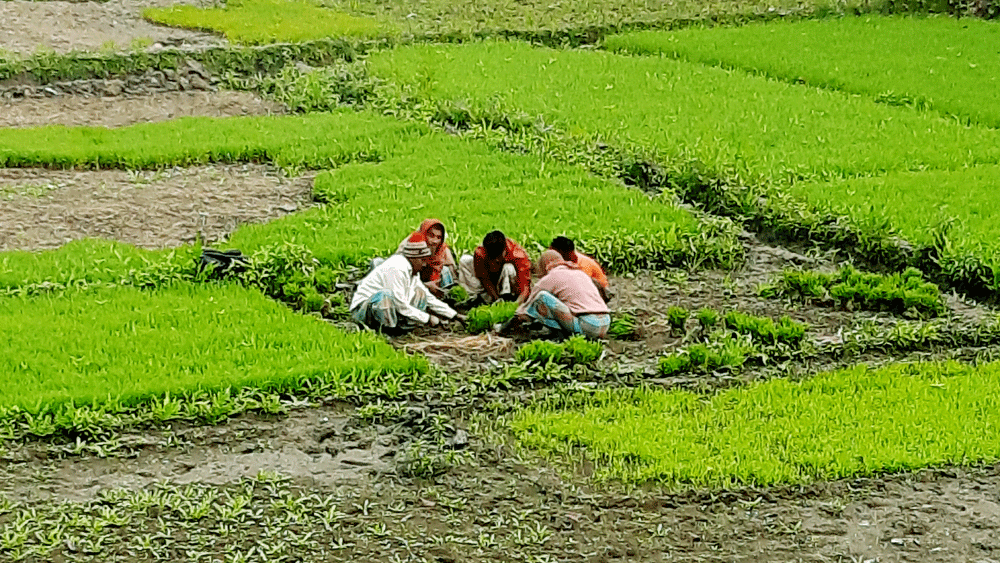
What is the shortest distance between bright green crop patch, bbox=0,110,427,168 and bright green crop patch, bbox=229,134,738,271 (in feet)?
1.97

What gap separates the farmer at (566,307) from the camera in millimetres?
7027

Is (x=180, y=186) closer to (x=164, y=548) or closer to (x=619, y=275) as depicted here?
(x=619, y=275)

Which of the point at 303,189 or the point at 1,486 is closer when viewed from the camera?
the point at 1,486

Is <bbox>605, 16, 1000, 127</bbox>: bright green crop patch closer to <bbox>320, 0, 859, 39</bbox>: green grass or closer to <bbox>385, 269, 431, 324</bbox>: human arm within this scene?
<bbox>320, 0, 859, 39</bbox>: green grass

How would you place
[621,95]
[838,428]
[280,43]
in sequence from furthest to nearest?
[280,43]
[621,95]
[838,428]

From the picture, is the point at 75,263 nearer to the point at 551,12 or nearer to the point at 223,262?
the point at 223,262

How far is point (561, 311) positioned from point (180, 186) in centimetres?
407

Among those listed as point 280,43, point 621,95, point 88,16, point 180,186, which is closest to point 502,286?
point 180,186

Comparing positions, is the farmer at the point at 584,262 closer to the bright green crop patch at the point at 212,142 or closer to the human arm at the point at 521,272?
the human arm at the point at 521,272

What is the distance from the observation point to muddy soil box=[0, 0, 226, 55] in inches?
594

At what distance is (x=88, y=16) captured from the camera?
16938 millimetres

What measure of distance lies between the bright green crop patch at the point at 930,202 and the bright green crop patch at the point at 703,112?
31 cm

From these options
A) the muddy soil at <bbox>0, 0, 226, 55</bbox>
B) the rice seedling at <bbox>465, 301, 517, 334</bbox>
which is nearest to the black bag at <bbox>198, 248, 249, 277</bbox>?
the rice seedling at <bbox>465, 301, 517, 334</bbox>

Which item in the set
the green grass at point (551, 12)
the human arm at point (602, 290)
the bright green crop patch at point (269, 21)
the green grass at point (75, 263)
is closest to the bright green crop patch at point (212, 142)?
the green grass at point (75, 263)
